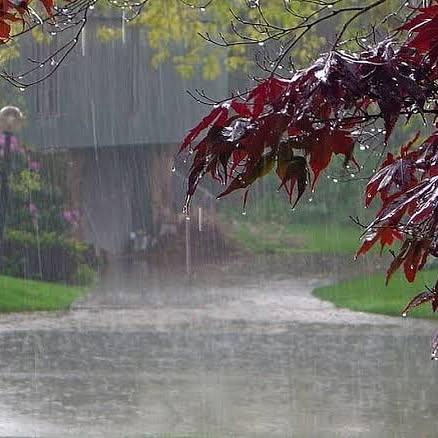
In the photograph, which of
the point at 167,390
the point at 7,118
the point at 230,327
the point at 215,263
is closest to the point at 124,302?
the point at 230,327

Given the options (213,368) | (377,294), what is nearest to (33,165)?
(377,294)

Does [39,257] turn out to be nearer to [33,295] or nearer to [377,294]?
[33,295]

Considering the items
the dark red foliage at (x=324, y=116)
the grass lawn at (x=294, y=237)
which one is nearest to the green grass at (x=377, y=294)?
the grass lawn at (x=294, y=237)

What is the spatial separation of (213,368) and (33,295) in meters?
4.00

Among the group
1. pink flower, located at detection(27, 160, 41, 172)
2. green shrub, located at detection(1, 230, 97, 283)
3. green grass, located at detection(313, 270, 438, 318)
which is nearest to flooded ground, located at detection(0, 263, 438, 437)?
green grass, located at detection(313, 270, 438, 318)

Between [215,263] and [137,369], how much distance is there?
729 cm

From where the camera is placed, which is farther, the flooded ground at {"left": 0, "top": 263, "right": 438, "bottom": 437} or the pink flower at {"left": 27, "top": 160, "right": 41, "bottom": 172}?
the pink flower at {"left": 27, "top": 160, "right": 41, "bottom": 172}

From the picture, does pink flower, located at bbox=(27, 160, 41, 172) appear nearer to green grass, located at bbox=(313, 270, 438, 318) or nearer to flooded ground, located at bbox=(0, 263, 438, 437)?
flooded ground, located at bbox=(0, 263, 438, 437)

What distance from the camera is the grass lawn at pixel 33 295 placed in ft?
35.6

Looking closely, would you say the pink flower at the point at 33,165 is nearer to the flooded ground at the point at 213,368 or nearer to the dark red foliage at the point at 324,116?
the flooded ground at the point at 213,368

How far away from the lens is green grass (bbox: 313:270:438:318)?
11008 millimetres

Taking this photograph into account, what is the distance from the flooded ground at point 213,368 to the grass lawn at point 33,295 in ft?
0.94

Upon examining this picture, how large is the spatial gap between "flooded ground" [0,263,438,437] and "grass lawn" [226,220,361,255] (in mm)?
2906

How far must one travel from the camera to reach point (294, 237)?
16016mm
